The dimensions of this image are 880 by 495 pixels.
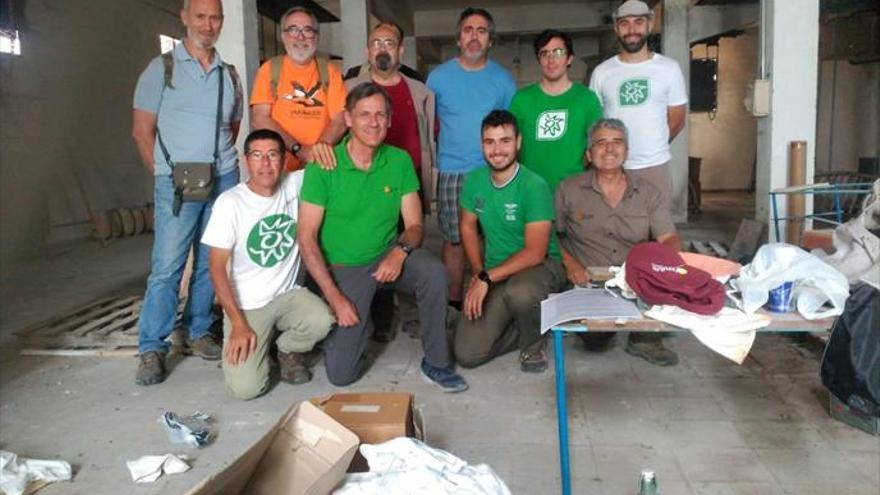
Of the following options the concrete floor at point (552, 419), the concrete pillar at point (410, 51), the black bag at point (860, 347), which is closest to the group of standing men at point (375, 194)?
the concrete floor at point (552, 419)

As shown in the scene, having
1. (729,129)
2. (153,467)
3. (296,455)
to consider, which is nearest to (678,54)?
(729,129)

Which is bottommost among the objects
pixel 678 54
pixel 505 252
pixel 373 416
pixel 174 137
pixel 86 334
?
pixel 86 334

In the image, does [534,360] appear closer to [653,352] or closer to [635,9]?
[653,352]

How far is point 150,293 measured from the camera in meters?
3.25

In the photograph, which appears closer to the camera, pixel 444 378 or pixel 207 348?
pixel 444 378

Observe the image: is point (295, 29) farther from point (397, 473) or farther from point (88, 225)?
point (88, 225)

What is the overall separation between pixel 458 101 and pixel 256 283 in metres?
1.41

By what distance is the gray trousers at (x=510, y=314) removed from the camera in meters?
3.16

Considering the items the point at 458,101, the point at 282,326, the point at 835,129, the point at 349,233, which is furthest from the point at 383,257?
the point at 835,129

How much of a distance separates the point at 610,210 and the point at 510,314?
68 cm

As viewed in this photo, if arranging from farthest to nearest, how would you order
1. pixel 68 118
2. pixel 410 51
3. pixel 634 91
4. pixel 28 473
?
1. pixel 410 51
2. pixel 68 118
3. pixel 634 91
4. pixel 28 473

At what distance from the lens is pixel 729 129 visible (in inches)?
523

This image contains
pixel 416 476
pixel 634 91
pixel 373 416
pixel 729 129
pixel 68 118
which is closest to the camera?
pixel 416 476

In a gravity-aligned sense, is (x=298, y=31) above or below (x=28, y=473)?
above
